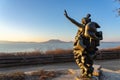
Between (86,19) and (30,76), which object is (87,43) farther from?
(30,76)

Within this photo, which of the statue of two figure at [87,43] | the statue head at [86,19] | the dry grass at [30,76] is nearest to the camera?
the statue of two figure at [87,43]

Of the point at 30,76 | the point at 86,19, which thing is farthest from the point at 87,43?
the point at 30,76

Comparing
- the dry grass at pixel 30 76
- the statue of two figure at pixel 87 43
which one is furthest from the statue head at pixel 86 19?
the dry grass at pixel 30 76

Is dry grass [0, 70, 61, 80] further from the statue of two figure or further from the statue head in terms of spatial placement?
the statue head

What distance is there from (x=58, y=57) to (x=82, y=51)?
1095 cm

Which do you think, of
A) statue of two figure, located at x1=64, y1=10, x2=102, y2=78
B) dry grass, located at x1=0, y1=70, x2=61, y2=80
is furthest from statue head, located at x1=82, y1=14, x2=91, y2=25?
dry grass, located at x1=0, y1=70, x2=61, y2=80

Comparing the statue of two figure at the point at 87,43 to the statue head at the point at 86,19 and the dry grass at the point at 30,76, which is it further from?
the dry grass at the point at 30,76

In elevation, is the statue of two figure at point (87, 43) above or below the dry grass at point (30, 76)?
above

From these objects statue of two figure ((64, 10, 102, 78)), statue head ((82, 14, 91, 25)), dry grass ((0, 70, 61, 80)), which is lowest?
dry grass ((0, 70, 61, 80))

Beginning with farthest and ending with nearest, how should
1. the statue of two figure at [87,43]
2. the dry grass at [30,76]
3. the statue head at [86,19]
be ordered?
the dry grass at [30,76], the statue head at [86,19], the statue of two figure at [87,43]

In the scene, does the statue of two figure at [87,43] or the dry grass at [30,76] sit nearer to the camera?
the statue of two figure at [87,43]

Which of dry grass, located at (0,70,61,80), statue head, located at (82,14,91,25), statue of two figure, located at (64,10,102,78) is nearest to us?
statue of two figure, located at (64,10,102,78)

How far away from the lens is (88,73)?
28.9 ft

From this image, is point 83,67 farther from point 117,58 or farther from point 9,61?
point 117,58
